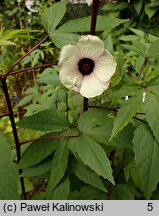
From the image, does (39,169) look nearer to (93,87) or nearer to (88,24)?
(93,87)

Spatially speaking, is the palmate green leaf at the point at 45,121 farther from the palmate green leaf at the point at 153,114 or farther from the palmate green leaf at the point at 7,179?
the palmate green leaf at the point at 153,114

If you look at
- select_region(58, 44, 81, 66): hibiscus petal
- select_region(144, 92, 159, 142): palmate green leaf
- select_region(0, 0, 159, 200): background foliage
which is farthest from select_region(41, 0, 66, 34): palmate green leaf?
select_region(144, 92, 159, 142): palmate green leaf

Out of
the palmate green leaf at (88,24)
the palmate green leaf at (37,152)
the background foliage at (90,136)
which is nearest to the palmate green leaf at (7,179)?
the background foliage at (90,136)

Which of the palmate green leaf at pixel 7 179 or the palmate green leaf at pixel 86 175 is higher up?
the palmate green leaf at pixel 7 179

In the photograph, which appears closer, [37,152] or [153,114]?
[153,114]

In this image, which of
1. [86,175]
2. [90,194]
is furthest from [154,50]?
[90,194]
